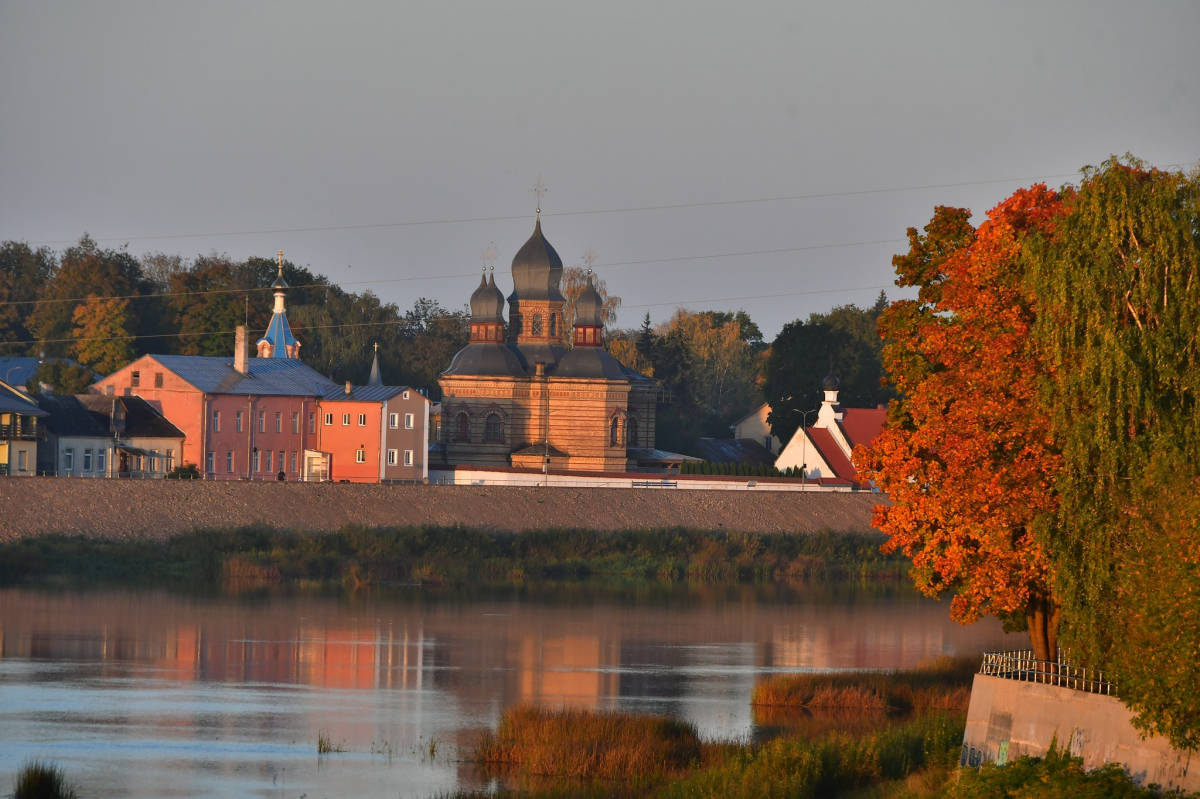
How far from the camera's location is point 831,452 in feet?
269

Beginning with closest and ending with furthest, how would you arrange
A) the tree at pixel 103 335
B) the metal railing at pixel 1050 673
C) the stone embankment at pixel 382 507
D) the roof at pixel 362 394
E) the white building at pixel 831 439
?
1. the metal railing at pixel 1050 673
2. the stone embankment at pixel 382 507
3. the roof at pixel 362 394
4. the white building at pixel 831 439
5. the tree at pixel 103 335

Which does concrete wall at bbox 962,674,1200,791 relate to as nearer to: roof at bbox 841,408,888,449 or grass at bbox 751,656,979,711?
grass at bbox 751,656,979,711

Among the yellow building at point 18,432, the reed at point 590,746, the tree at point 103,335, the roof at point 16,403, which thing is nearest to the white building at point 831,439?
the tree at point 103,335

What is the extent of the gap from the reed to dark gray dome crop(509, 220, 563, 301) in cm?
6186

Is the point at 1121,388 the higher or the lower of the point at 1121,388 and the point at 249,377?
the lower

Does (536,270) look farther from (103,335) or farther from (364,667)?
(364,667)

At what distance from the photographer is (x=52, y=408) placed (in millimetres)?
68938

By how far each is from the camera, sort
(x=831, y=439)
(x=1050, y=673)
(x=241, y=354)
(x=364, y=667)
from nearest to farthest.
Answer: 1. (x=1050, y=673)
2. (x=364, y=667)
3. (x=241, y=354)
4. (x=831, y=439)

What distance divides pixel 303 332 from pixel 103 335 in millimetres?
12672

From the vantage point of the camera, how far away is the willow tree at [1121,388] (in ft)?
62.5

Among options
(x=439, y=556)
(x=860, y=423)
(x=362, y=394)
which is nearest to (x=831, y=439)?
(x=860, y=423)

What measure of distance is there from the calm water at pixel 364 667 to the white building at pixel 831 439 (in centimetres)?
2669

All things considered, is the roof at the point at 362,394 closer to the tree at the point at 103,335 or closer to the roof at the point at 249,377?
the roof at the point at 249,377

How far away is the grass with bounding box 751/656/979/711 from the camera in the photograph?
31.0m
